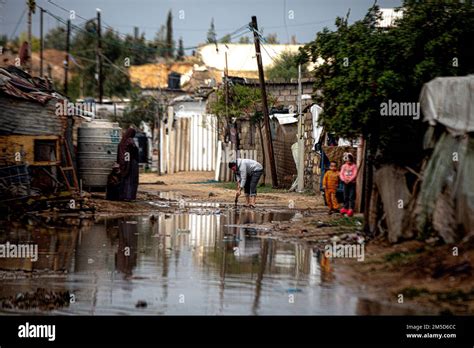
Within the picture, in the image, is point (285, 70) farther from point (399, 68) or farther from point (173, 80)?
point (399, 68)

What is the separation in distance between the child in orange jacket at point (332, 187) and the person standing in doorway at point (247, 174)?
2.56 metres

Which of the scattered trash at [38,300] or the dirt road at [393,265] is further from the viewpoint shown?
the dirt road at [393,265]

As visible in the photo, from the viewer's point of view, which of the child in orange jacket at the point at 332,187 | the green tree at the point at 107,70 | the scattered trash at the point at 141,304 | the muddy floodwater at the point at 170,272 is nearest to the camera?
the scattered trash at the point at 141,304

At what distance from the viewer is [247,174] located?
24.5 metres

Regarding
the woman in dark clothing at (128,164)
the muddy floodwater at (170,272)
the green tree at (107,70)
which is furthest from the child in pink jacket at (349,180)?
the green tree at (107,70)

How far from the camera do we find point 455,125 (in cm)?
1331

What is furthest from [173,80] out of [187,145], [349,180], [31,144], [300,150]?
[349,180]

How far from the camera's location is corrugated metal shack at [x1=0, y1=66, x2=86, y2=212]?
20.1m

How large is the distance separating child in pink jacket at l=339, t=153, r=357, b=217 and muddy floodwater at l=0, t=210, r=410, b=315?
312 centimetres

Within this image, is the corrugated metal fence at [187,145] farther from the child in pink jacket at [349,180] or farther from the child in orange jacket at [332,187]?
the child in pink jacket at [349,180]

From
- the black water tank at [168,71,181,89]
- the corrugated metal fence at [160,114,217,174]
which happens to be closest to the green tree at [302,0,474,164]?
the corrugated metal fence at [160,114,217,174]

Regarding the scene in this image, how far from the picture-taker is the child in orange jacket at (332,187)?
2219 centimetres
